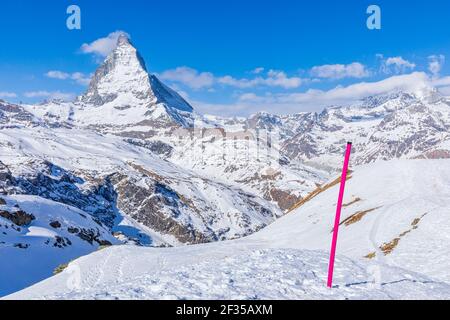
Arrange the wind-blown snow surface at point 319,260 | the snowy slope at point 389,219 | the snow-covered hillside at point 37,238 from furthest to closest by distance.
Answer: the snow-covered hillside at point 37,238 < the snowy slope at point 389,219 < the wind-blown snow surface at point 319,260

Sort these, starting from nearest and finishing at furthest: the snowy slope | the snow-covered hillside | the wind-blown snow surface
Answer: the wind-blown snow surface < the snowy slope < the snow-covered hillside

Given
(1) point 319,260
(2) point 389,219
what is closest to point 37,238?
(2) point 389,219

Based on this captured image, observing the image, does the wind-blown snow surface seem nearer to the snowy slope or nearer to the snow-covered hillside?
the snowy slope

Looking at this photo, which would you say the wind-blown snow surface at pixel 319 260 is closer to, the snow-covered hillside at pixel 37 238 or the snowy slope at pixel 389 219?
the snowy slope at pixel 389 219

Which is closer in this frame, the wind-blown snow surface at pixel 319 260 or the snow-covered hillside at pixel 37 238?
the wind-blown snow surface at pixel 319 260

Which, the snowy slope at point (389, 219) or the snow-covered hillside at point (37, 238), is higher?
the snowy slope at point (389, 219)

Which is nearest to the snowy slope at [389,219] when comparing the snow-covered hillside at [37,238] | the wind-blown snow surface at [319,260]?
the wind-blown snow surface at [319,260]

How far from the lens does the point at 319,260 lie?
18797 millimetres

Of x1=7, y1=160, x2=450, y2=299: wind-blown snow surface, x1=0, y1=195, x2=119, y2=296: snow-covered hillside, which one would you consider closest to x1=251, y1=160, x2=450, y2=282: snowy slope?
x1=7, y1=160, x2=450, y2=299: wind-blown snow surface

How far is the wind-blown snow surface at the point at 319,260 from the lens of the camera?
1405cm

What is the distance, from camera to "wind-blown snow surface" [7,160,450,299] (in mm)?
14055

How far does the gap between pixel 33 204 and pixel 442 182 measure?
111 metres
